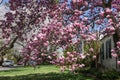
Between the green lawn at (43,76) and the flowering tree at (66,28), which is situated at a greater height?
the flowering tree at (66,28)

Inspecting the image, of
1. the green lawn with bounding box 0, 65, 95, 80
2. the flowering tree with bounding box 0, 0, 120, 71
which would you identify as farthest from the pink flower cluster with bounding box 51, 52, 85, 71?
the green lawn with bounding box 0, 65, 95, 80

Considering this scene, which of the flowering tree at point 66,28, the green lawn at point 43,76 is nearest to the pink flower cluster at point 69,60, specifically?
the flowering tree at point 66,28

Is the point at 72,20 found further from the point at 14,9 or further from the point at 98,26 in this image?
the point at 14,9

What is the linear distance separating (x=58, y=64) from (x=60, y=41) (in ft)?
2.65

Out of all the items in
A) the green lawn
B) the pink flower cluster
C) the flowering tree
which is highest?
the flowering tree

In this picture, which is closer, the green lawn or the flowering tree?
the flowering tree

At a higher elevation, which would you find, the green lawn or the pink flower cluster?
the pink flower cluster

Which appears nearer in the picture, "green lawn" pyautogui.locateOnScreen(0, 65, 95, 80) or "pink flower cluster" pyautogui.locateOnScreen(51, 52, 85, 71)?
"pink flower cluster" pyautogui.locateOnScreen(51, 52, 85, 71)

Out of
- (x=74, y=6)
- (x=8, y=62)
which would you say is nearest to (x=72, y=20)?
(x=74, y=6)

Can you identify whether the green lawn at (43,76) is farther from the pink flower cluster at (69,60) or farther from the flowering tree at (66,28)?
the pink flower cluster at (69,60)

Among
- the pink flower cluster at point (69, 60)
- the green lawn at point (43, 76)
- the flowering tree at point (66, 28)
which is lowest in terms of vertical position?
the green lawn at point (43, 76)

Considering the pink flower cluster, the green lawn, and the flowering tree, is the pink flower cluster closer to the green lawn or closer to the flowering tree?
the flowering tree

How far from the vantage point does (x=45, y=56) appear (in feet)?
35.4

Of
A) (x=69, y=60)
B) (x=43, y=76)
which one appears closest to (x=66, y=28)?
(x=69, y=60)
